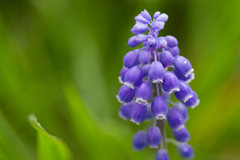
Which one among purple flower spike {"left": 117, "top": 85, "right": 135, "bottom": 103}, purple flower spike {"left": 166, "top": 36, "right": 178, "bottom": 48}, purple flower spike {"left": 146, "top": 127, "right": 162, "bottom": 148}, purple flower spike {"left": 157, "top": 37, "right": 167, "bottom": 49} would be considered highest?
purple flower spike {"left": 166, "top": 36, "right": 178, "bottom": 48}

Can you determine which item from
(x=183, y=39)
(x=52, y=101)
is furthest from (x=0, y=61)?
(x=183, y=39)

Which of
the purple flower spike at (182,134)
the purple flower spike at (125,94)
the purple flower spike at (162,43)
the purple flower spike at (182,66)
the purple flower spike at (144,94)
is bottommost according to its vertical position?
the purple flower spike at (182,134)

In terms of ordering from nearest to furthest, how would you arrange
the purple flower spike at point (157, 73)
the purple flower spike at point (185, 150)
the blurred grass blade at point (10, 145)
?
1. the purple flower spike at point (157, 73)
2. the purple flower spike at point (185, 150)
3. the blurred grass blade at point (10, 145)

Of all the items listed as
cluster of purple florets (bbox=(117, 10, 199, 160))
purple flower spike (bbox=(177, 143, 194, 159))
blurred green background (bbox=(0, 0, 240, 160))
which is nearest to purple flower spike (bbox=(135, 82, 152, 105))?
cluster of purple florets (bbox=(117, 10, 199, 160))

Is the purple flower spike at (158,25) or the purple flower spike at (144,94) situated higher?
the purple flower spike at (158,25)

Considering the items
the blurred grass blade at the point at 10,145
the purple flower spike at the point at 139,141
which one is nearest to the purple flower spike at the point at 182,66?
the purple flower spike at the point at 139,141

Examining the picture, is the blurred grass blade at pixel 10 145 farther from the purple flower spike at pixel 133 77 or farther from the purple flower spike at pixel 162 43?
the purple flower spike at pixel 162 43

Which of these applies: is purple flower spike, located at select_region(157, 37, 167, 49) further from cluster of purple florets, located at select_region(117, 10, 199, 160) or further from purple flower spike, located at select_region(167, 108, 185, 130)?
purple flower spike, located at select_region(167, 108, 185, 130)

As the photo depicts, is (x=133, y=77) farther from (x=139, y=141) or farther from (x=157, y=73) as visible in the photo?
(x=139, y=141)
